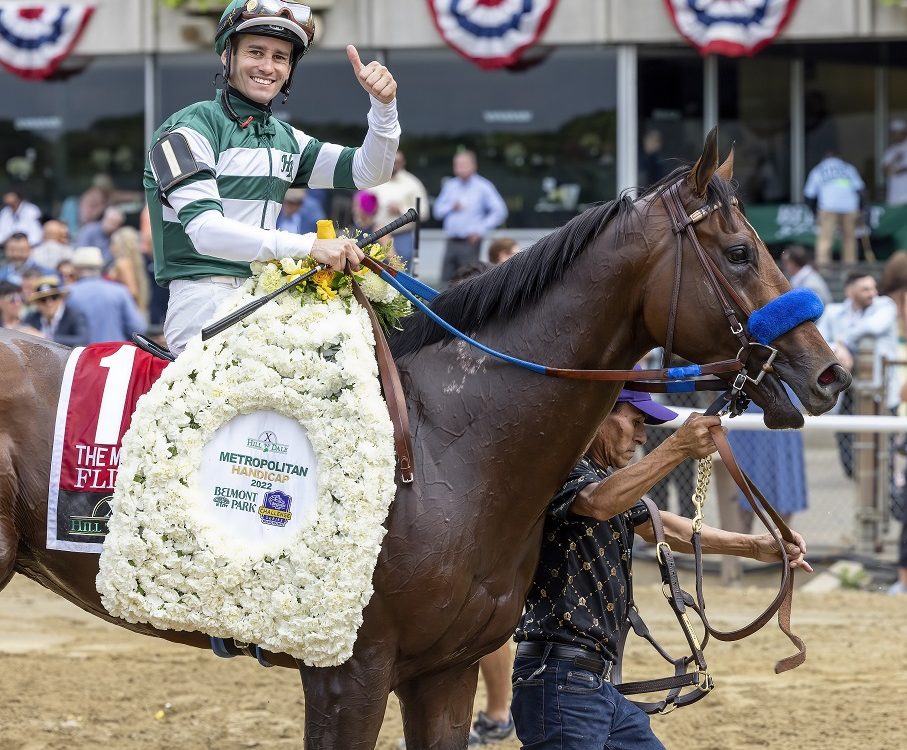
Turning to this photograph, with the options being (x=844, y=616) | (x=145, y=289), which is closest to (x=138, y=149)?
(x=145, y=289)

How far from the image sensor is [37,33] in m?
15.8

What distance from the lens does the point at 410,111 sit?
54.3 feet

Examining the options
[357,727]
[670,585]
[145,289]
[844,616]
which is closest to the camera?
[357,727]

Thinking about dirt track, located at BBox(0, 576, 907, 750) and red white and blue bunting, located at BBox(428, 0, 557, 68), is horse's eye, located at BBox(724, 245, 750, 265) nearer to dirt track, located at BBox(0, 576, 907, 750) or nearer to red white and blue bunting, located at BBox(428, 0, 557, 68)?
dirt track, located at BBox(0, 576, 907, 750)

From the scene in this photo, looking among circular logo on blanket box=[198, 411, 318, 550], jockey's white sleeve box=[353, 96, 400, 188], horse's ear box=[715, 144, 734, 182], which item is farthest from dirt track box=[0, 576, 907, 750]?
horse's ear box=[715, 144, 734, 182]

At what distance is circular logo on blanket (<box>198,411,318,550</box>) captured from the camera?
3502mm

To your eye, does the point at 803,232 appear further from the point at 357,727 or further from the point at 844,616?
the point at 357,727

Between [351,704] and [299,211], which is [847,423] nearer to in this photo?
[351,704]

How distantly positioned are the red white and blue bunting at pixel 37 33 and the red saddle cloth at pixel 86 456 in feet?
43.9

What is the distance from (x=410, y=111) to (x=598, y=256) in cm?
1339

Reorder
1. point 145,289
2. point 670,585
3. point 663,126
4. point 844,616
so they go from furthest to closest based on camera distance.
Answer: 1. point 663,126
2. point 145,289
3. point 844,616
4. point 670,585

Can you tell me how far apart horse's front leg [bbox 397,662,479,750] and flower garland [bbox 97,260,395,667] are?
420mm

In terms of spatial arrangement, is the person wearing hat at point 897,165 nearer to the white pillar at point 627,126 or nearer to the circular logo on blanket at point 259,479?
the white pillar at point 627,126

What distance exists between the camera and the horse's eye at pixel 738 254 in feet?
11.3
